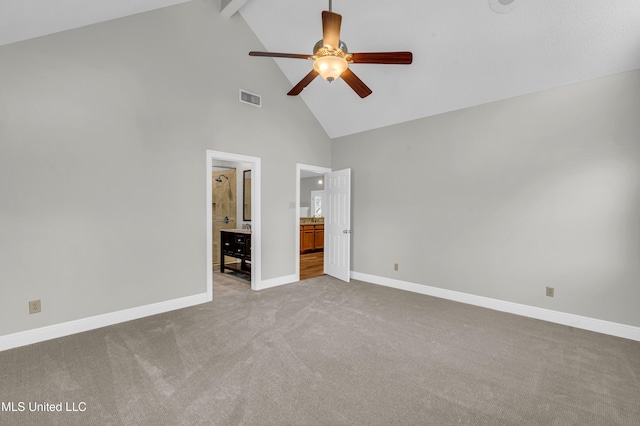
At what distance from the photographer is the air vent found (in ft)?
14.1

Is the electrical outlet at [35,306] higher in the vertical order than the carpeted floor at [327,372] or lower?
higher

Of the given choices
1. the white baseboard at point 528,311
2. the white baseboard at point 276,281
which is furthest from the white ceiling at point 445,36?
the white baseboard at point 276,281

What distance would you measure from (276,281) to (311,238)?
3594 mm

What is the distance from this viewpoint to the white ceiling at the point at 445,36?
2.65 meters

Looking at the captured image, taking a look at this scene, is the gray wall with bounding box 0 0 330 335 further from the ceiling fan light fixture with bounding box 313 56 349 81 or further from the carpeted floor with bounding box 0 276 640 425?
the ceiling fan light fixture with bounding box 313 56 349 81

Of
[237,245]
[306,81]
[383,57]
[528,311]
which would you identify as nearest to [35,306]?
[237,245]

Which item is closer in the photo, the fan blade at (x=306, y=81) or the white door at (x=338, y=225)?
the fan blade at (x=306, y=81)

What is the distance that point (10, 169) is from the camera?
2617mm

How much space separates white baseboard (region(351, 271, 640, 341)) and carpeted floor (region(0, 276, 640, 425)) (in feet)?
0.41

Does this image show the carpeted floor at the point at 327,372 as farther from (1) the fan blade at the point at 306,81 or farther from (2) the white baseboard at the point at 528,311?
(1) the fan blade at the point at 306,81

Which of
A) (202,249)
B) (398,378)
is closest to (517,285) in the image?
(398,378)

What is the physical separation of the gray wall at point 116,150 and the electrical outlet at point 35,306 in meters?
0.05

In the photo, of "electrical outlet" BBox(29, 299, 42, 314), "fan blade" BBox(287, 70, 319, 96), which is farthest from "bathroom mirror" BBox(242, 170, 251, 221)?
"electrical outlet" BBox(29, 299, 42, 314)

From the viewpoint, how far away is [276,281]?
4805 mm
